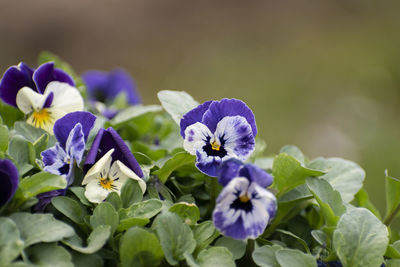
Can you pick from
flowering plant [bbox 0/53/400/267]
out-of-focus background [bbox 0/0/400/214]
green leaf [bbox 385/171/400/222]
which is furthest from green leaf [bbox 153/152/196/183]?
out-of-focus background [bbox 0/0/400/214]

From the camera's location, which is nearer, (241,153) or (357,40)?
(241,153)

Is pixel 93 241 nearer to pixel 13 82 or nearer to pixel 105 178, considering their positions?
pixel 105 178

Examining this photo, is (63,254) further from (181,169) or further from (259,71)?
(259,71)

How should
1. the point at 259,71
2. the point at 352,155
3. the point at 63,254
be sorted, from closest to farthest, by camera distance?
the point at 63,254, the point at 352,155, the point at 259,71

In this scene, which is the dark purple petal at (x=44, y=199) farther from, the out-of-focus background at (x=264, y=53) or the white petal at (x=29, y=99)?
the out-of-focus background at (x=264, y=53)

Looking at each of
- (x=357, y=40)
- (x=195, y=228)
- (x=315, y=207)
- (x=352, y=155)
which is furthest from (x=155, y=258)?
(x=357, y=40)

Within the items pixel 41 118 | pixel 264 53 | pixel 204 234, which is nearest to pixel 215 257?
pixel 204 234

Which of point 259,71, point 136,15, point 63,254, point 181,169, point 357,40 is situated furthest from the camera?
point 136,15
